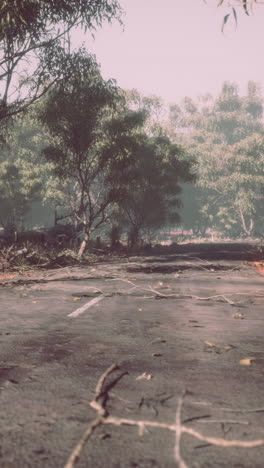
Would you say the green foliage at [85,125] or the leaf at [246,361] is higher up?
the green foliage at [85,125]

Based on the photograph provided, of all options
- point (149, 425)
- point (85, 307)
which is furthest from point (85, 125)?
point (149, 425)

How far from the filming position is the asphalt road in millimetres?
2574

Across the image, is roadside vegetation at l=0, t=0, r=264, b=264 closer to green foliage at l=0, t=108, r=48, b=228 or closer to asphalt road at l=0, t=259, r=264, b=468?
green foliage at l=0, t=108, r=48, b=228

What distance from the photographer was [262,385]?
150 inches

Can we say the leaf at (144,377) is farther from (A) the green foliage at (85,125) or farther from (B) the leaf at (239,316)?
(A) the green foliage at (85,125)

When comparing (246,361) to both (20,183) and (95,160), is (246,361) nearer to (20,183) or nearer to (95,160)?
(95,160)

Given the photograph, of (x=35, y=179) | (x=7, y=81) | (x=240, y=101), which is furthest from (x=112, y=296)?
(x=240, y=101)

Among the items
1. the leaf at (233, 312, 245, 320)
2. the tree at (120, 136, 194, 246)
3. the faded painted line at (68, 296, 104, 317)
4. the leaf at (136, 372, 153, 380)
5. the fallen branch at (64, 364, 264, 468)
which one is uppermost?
the tree at (120, 136, 194, 246)

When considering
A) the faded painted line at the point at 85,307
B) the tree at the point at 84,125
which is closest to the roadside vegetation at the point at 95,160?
the tree at the point at 84,125

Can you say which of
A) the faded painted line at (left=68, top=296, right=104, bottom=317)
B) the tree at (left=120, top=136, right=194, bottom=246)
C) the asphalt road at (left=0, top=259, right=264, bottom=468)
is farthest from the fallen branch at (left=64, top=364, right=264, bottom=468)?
the tree at (left=120, top=136, right=194, bottom=246)

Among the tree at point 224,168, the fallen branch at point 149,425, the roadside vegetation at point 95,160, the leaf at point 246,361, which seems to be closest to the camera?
the fallen branch at point 149,425

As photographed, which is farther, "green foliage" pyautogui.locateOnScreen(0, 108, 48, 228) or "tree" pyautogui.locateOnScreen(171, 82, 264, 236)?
"tree" pyautogui.locateOnScreen(171, 82, 264, 236)

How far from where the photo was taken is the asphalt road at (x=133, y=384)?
2574 mm

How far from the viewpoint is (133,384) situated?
148 inches
